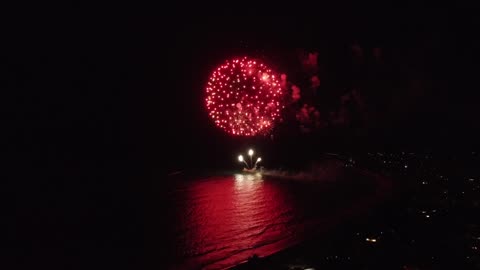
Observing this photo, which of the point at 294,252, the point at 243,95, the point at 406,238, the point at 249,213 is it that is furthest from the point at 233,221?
the point at 243,95

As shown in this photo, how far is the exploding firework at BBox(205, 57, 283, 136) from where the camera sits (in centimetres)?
1723

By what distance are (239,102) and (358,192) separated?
6.60 meters

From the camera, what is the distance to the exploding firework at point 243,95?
17.2 meters

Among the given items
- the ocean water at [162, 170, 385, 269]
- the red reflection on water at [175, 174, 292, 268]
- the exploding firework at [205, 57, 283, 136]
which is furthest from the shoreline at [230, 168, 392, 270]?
the exploding firework at [205, 57, 283, 136]

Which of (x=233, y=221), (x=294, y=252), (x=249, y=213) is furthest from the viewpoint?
(x=249, y=213)

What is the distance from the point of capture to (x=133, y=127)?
2117 cm

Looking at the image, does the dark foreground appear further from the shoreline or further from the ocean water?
the ocean water

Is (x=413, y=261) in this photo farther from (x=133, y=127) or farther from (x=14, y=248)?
(x=133, y=127)

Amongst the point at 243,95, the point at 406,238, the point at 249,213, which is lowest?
the point at 406,238

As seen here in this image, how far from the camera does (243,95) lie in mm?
17359

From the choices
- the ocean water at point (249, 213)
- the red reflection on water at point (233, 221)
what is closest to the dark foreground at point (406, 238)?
the ocean water at point (249, 213)

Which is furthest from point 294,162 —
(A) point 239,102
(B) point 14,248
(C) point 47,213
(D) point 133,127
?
(B) point 14,248

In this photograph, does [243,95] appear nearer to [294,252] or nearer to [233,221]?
[233,221]

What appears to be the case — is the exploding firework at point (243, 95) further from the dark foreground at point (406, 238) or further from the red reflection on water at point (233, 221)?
the dark foreground at point (406, 238)
